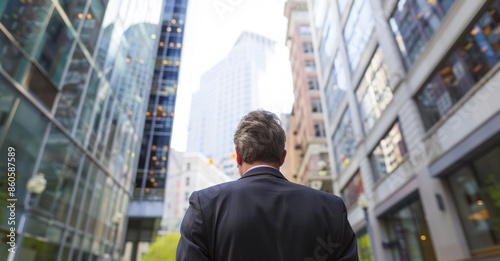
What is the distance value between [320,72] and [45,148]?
80.8ft

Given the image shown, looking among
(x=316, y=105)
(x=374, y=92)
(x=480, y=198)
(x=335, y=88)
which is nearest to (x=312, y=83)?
(x=316, y=105)

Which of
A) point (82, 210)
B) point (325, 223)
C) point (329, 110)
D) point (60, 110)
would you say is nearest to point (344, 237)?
point (325, 223)

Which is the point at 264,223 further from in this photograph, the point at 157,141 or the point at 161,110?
the point at 161,110

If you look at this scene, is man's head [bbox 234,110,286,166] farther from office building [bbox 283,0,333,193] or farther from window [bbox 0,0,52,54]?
office building [bbox 283,0,333,193]

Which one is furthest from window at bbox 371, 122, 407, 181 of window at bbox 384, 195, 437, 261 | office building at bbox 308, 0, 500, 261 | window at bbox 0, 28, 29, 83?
window at bbox 0, 28, 29, 83

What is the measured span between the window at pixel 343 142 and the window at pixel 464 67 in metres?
9.29

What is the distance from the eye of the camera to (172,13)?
3809 centimetres

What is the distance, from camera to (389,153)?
15.4 meters

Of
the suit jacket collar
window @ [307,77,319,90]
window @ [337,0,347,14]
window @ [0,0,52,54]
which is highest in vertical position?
window @ [307,77,319,90]

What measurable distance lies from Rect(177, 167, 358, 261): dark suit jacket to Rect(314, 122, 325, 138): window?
33.2m

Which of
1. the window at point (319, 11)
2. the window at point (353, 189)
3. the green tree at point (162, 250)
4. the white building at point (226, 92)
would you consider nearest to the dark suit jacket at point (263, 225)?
the white building at point (226, 92)

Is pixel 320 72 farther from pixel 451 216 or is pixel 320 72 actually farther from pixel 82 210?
pixel 82 210

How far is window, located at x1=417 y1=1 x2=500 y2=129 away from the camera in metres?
8.51

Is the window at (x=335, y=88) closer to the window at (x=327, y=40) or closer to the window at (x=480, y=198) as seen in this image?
the window at (x=327, y=40)
